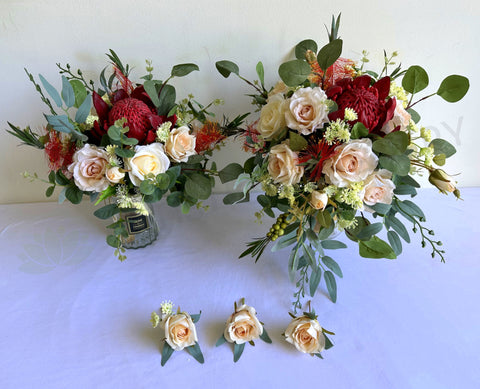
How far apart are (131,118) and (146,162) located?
10 centimetres

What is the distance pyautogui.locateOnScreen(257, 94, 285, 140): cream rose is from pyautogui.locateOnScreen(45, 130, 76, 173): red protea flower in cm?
43

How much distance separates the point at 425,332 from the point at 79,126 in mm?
893

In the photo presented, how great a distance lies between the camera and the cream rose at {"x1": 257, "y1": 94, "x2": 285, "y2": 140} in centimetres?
65

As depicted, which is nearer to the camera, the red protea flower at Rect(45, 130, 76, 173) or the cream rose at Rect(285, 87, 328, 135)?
the cream rose at Rect(285, 87, 328, 135)

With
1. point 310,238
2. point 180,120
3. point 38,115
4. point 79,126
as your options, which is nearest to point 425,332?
point 310,238

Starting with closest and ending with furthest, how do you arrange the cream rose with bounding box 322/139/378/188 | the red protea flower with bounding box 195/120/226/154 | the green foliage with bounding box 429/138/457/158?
the cream rose with bounding box 322/139/378/188 < the green foliage with bounding box 429/138/457/158 < the red protea flower with bounding box 195/120/226/154

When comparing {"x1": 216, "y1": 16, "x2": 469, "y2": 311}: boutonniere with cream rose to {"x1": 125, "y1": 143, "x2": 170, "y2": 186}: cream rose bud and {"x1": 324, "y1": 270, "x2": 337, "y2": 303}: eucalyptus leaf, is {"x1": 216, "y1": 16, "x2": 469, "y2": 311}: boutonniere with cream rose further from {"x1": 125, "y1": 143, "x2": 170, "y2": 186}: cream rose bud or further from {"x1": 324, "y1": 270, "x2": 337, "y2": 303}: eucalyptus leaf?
{"x1": 125, "y1": 143, "x2": 170, "y2": 186}: cream rose bud

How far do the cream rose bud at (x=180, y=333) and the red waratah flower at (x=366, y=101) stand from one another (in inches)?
20.0

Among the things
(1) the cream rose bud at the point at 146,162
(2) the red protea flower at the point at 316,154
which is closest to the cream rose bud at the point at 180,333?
(1) the cream rose bud at the point at 146,162

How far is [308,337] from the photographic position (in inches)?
25.4

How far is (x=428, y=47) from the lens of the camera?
0.92m

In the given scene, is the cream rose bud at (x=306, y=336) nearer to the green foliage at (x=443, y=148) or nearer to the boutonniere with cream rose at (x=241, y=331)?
the boutonniere with cream rose at (x=241, y=331)

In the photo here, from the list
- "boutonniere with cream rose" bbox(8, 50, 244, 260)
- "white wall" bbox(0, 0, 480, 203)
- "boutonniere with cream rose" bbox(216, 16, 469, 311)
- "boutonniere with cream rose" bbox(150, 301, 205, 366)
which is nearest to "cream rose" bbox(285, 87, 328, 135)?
"boutonniere with cream rose" bbox(216, 16, 469, 311)

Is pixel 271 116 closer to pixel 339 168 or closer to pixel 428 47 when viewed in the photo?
pixel 339 168
